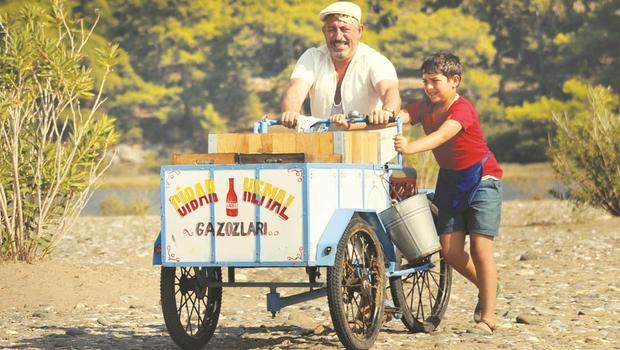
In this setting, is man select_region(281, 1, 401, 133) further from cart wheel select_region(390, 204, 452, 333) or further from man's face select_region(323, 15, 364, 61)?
cart wheel select_region(390, 204, 452, 333)

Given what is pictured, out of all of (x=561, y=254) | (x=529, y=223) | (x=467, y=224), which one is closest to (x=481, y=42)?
(x=529, y=223)

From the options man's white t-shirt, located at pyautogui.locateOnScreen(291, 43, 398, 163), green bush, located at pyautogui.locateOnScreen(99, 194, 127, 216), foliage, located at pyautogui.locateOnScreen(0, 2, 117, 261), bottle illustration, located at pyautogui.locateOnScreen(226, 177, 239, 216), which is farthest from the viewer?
green bush, located at pyautogui.locateOnScreen(99, 194, 127, 216)

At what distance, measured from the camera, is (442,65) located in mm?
9250

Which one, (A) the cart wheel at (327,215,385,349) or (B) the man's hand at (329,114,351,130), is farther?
(B) the man's hand at (329,114,351,130)

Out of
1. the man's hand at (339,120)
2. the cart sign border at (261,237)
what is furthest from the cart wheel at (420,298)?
the cart sign border at (261,237)

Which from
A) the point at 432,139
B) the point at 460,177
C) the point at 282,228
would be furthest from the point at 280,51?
the point at 282,228

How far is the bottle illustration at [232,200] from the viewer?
8289 millimetres

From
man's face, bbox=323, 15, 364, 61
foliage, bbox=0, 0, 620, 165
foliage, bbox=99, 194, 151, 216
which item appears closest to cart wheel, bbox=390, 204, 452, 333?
man's face, bbox=323, 15, 364, 61

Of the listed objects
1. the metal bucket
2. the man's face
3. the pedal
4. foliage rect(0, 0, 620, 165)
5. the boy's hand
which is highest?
foliage rect(0, 0, 620, 165)

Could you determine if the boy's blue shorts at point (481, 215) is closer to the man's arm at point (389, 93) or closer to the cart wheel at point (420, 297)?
the cart wheel at point (420, 297)

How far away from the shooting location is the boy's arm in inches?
342

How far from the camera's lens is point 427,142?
888 cm

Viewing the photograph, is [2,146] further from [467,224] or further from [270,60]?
[270,60]

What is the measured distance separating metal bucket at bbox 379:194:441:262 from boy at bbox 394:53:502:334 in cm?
29
